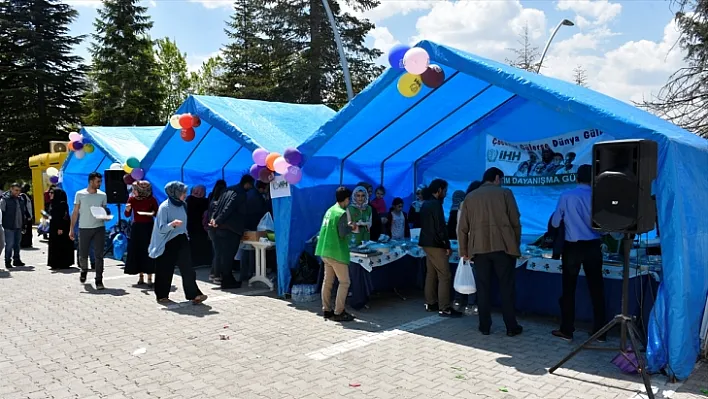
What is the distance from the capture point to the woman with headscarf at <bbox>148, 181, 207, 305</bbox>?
7117 mm

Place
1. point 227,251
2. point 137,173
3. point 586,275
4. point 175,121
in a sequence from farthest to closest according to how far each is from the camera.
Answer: point 137,173
point 175,121
point 227,251
point 586,275

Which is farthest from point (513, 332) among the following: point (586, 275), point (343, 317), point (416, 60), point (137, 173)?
point (137, 173)

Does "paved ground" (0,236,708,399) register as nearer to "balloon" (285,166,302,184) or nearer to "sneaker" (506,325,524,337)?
"sneaker" (506,325,524,337)

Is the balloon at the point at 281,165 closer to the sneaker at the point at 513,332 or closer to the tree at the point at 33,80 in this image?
the sneaker at the point at 513,332

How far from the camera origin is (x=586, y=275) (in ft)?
18.4

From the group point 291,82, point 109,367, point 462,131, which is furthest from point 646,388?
point 291,82

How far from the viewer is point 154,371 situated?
4.82 m

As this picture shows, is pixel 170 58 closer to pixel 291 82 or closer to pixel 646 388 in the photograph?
pixel 291 82

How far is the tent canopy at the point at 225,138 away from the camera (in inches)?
331

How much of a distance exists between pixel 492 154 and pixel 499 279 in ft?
11.8

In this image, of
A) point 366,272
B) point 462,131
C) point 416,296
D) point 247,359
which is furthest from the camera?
point 462,131

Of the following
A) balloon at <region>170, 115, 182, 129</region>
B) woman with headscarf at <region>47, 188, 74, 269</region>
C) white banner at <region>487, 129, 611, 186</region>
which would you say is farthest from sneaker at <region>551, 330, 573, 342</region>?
woman with headscarf at <region>47, 188, 74, 269</region>

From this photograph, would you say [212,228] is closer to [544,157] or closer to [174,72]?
[544,157]

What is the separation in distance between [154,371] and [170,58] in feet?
119
